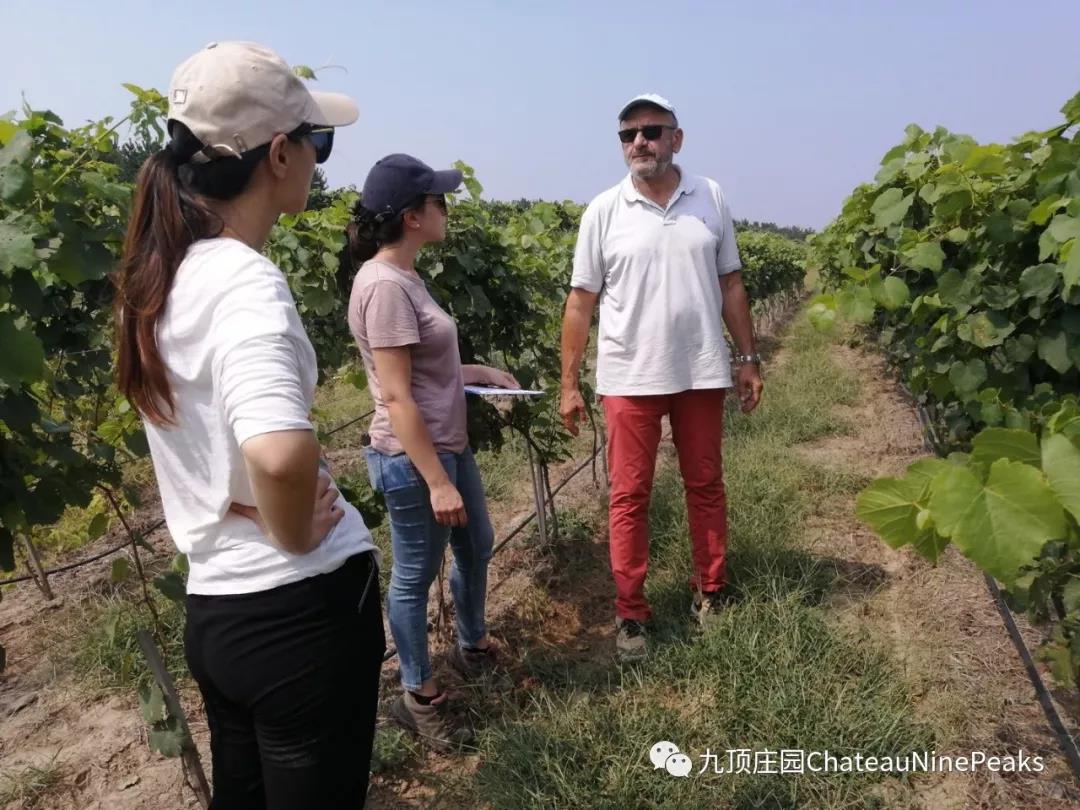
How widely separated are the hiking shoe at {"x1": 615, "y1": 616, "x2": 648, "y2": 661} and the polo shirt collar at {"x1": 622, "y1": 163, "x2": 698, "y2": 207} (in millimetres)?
1504

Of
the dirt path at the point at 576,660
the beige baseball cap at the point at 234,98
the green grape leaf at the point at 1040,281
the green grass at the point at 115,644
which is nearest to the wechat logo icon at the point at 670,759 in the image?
the dirt path at the point at 576,660

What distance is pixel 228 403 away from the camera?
93cm

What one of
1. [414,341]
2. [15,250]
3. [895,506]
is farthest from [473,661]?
[895,506]

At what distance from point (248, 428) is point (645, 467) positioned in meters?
1.83

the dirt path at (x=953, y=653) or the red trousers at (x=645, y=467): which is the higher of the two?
the red trousers at (x=645, y=467)

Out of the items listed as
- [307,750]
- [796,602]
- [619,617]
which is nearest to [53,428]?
[307,750]

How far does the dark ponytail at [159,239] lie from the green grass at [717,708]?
1579 mm

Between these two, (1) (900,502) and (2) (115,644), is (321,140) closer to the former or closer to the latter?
(1) (900,502)

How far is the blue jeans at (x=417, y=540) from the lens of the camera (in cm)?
212

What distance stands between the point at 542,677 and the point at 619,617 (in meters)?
0.35

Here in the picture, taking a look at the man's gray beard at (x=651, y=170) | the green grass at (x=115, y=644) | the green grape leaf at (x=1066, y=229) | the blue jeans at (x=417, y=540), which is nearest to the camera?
the green grape leaf at (x=1066, y=229)

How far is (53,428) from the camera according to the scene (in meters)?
1.87

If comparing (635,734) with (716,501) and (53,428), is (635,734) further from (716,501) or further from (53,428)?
(53,428)

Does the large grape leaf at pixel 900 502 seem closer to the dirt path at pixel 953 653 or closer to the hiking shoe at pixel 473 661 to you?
the dirt path at pixel 953 653
